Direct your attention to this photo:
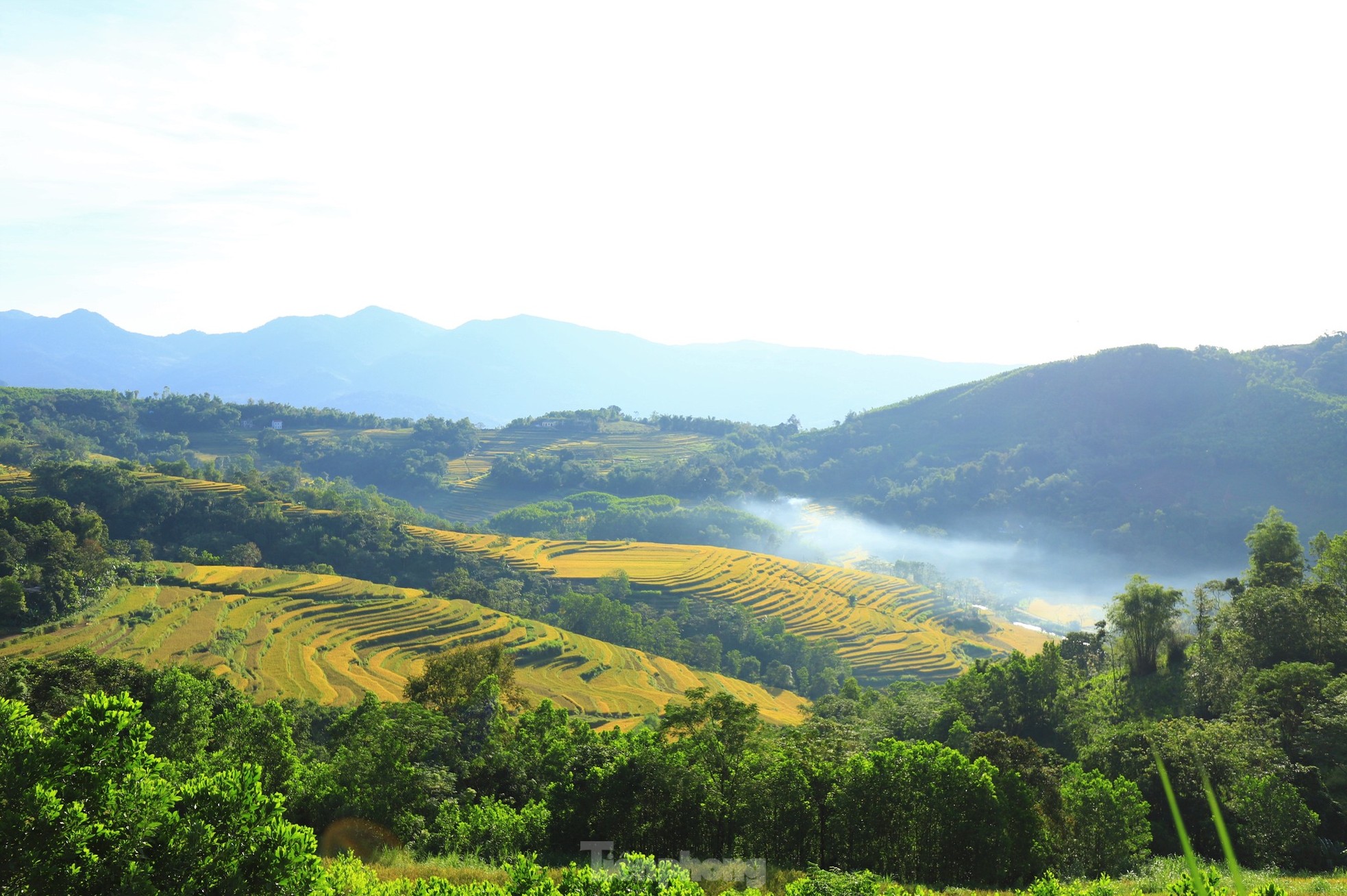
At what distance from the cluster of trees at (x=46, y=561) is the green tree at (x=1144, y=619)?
64.8 meters

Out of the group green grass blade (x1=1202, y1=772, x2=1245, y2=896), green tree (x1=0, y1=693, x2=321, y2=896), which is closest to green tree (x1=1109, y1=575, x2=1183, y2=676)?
green tree (x1=0, y1=693, x2=321, y2=896)

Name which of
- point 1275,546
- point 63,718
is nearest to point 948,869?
point 63,718

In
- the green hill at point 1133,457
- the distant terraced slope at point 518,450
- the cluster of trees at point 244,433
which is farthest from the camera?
the distant terraced slope at point 518,450

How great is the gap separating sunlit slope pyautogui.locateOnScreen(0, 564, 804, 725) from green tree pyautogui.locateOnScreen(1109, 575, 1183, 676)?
24731 millimetres

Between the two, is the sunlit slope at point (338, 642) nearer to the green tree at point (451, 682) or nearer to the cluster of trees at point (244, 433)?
the green tree at point (451, 682)

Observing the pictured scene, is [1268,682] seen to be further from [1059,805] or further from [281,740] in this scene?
[281,740]

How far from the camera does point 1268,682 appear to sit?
1182 inches

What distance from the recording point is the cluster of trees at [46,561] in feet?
162

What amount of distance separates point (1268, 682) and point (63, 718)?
37.9 metres

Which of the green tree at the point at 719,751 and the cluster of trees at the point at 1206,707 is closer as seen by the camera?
the green tree at the point at 719,751

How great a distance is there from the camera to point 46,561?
5291 cm

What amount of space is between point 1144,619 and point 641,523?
328 feet

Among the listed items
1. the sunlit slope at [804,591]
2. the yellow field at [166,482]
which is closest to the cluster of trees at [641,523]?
the sunlit slope at [804,591]

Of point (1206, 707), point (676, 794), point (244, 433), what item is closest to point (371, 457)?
point (244, 433)
